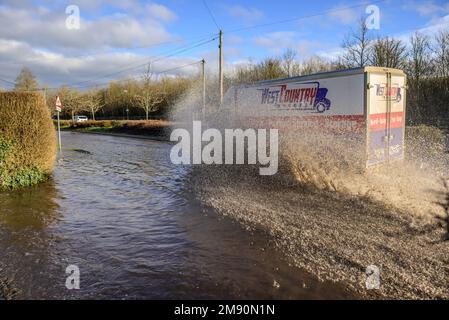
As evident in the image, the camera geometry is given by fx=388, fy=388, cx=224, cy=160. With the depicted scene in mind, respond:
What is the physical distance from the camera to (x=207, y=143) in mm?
13922

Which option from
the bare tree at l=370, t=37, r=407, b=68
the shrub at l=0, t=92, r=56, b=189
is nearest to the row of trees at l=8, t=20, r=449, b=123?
the bare tree at l=370, t=37, r=407, b=68

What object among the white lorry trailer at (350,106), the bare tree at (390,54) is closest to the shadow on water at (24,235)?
the white lorry trailer at (350,106)

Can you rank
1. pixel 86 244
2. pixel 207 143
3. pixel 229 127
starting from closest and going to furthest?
pixel 86 244 < pixel 229 127 < pixel 207 143

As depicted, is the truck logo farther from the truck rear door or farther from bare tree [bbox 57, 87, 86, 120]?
bare tree [bbox 57, 87, 86, 120]

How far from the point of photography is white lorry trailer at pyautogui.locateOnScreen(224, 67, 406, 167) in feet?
28.9

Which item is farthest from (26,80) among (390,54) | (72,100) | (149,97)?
(390,54)

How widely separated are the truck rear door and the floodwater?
4.27 m

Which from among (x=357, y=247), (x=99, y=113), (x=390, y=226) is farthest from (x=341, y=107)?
(x=99, y=113)

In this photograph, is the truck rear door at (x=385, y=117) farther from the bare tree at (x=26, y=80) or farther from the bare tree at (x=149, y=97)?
the bare tree at (x=26, y=80)

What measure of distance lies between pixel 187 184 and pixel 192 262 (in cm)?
557

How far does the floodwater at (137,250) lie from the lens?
4.47 metres

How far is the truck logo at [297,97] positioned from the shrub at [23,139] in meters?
6.26

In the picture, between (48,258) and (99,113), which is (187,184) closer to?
(48,258)

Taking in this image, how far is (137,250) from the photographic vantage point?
18.9 ft
